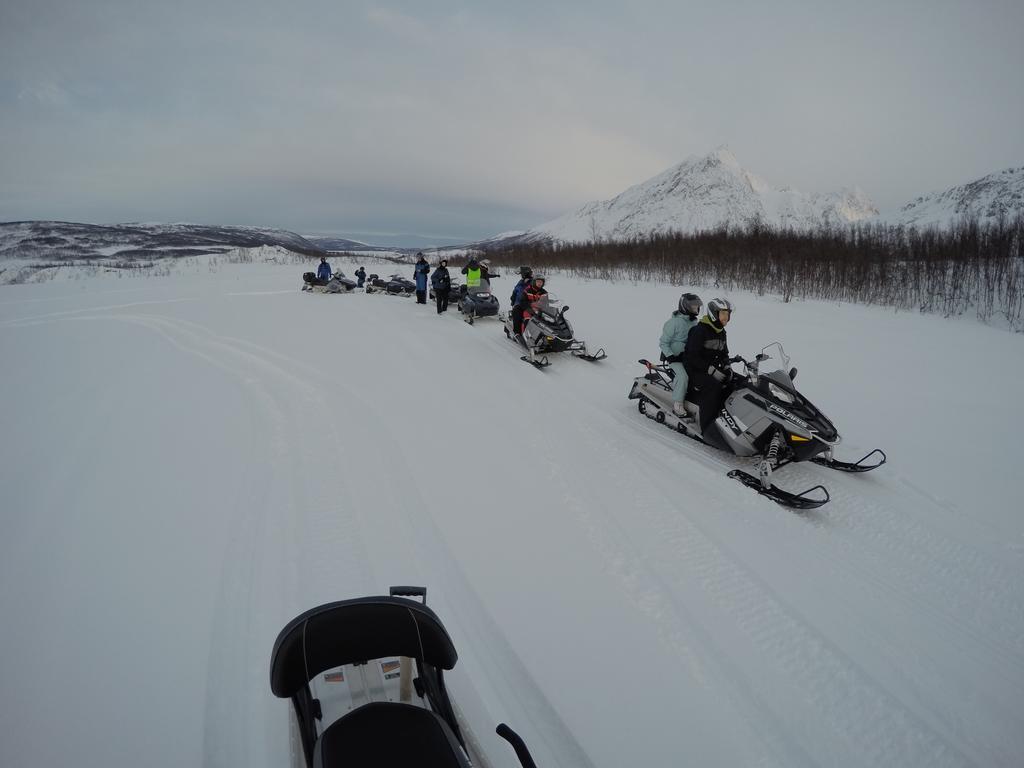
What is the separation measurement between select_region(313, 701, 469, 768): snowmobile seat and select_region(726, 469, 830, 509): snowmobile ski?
3124 millimetres

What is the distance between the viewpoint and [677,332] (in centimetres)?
543

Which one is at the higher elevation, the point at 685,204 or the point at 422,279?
the point at 685,204

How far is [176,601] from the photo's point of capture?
256 centimetres

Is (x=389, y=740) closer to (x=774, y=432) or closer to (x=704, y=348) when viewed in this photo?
(x=774, y=432)

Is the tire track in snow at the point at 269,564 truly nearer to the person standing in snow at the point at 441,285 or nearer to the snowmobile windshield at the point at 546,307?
the snowmobile windshield at the point at 546,307

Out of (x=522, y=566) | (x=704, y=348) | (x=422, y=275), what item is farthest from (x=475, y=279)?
(x=522, y=566)

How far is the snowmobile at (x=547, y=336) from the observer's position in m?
7.66

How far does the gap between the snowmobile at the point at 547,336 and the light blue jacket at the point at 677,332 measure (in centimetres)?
232

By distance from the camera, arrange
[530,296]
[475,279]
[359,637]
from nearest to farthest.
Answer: [359,637] < [530,296] < [475,279]

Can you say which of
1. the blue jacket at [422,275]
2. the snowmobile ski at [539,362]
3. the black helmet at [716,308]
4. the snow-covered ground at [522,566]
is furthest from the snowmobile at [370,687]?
the blue jacket at [422,275]

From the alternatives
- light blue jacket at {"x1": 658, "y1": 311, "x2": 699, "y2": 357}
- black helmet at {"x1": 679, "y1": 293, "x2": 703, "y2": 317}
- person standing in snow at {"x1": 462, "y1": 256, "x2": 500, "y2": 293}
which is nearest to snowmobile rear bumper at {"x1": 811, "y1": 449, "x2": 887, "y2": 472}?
light blue jacket at {"x1": 658, "y1": 311, "x2": 699, "y2": 357}

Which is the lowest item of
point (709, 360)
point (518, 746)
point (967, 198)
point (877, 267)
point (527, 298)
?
point (518, 746)

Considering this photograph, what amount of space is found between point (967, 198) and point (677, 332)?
2829 inches

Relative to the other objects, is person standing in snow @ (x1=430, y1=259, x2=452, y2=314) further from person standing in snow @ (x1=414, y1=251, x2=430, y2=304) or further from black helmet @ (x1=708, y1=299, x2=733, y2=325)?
black helmet @ (x1=708, y1=299, x2=733, y2=325)
